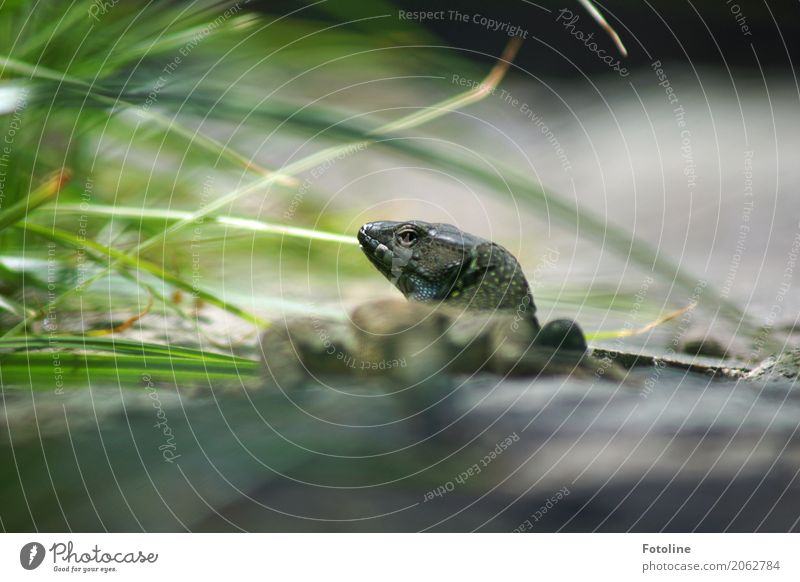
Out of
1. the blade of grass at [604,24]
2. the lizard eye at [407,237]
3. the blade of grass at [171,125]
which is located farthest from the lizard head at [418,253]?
the blade of grass at [604,24]

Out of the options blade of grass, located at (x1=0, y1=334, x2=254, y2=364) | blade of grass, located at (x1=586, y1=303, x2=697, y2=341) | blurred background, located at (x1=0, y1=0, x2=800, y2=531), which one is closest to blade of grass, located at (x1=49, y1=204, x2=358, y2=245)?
blurred background, located at (x1=0, y1=0, x2=800, y2=531)

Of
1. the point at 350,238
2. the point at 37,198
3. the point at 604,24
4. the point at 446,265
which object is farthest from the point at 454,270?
the point at 37,198

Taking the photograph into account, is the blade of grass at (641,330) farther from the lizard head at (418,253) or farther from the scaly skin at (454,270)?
the lizard head at (418,253)

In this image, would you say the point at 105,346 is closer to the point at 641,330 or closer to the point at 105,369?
the point at 105,369

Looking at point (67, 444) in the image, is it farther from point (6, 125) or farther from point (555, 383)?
point (555, 383)
